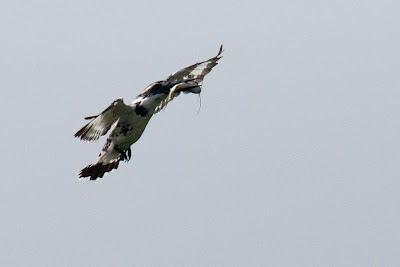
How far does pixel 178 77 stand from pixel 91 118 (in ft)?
9.12

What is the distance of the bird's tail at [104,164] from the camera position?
17.8 m

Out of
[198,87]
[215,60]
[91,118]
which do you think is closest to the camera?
[91,118]

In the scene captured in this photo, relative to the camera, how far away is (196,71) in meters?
18.9

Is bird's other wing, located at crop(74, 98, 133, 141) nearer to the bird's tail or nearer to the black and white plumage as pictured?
the black and white plumage

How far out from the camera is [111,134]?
1722 cm

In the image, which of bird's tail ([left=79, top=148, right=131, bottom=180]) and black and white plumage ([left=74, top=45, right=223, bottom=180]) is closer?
black and white plumage ([left=74, top=45, right=223, bottom=180])

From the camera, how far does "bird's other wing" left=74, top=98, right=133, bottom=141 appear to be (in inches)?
642

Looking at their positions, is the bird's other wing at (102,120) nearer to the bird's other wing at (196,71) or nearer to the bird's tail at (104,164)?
the bird's tail at (104,164)

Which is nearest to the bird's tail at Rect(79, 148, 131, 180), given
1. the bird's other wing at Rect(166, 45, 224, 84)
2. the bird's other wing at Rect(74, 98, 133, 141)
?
the bird's other wing at Rect(74, 98, 133, 141)

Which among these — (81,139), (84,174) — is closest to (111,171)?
(84,174)

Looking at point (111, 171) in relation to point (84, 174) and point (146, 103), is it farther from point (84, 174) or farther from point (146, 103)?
point (146, 103)

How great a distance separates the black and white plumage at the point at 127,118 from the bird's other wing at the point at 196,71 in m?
0.38

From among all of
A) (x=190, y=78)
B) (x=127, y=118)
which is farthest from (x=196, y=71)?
(x=127, y=118)

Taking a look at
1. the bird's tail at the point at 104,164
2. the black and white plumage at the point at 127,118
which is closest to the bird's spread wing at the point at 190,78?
the black and white plumage at the point at 127,118
